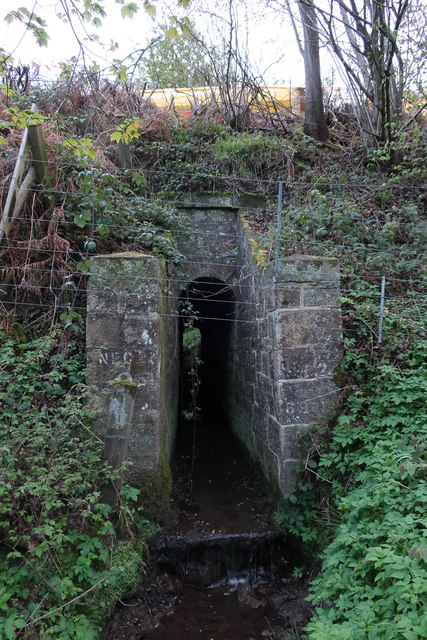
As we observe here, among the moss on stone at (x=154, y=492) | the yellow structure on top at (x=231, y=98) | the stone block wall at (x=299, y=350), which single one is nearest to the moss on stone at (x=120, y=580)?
the moss on stone at (x=154, y=492)

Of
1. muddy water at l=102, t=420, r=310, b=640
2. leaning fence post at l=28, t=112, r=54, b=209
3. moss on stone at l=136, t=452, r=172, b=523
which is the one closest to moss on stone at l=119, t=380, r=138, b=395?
moss on stone at l=136, t=452, r=172, b=523

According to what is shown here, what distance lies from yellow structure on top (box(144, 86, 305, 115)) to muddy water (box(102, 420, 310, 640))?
6756mm

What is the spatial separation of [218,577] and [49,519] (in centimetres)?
193

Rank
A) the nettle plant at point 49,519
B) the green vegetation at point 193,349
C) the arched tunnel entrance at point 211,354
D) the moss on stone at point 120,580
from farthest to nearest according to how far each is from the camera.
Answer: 1. the arched tunnel entrance at point 211,354
2. the moss on stone at point 120,580
3. the nettle plant at point 49,519
4. the green vegetation at point 193,349

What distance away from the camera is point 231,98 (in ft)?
26.0

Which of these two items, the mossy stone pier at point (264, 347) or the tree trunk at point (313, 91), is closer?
the mossy stone pier at point (264, 347)

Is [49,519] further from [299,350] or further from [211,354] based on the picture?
[211,354]

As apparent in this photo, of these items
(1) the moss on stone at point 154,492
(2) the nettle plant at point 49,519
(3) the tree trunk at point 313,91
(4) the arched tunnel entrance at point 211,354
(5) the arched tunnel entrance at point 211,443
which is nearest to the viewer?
(2) the nettle plant at point 49,519

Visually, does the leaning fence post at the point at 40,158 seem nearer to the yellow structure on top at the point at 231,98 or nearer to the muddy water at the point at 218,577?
the muddy water at the point at 218,577

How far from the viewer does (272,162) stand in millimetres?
6977

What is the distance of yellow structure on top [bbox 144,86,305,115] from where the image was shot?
25.4 feet

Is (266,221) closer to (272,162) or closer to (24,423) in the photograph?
(272,162)

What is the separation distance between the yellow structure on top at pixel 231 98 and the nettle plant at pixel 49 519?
6389 millimetres

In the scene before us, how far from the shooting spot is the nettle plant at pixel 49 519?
2.69 metres
